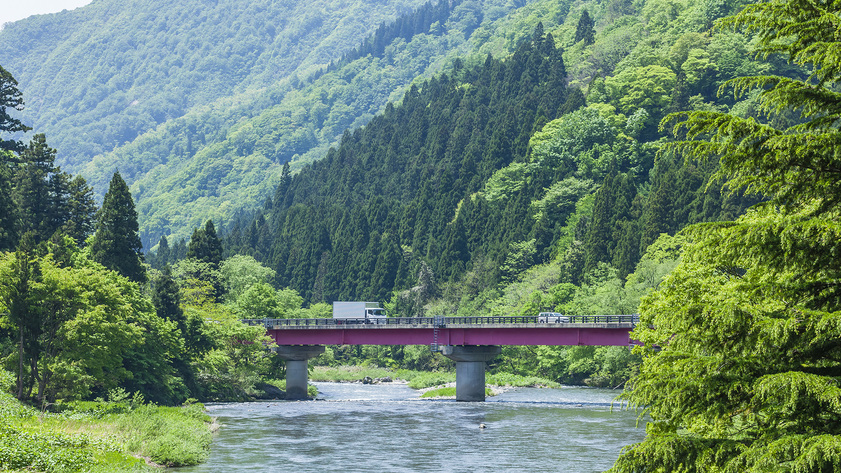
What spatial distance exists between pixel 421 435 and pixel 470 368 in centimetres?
3123

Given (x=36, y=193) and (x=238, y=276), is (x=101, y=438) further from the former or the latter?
(x=238, y=276)

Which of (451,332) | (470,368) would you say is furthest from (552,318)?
(451,332)

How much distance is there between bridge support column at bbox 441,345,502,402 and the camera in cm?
8850

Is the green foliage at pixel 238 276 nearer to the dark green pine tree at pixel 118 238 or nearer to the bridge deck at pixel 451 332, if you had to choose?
the bridge deck at pixel 451 332

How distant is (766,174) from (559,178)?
150m

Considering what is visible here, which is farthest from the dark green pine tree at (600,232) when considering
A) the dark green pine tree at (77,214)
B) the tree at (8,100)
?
the tree at (8,100)

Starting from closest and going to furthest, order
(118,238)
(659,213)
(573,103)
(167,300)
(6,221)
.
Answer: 1. (6,221)
2. (167,300)
3. (118,238)
4. (659,213)
5. (573,103)

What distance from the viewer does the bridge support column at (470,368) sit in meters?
88.5

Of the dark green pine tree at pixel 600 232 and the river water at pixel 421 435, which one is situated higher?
the dark green pine tree at pixel 600 232

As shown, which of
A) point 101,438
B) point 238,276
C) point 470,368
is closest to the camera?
point 101,438

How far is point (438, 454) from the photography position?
49.5 meters

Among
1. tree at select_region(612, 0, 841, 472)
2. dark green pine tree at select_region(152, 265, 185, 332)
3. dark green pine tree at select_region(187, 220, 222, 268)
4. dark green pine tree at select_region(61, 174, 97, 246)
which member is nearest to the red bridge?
dark green pine tree at select_region(152, 265, 185, 332)

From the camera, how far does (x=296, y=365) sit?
95.4 meters

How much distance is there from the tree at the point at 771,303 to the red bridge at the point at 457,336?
60391mm
